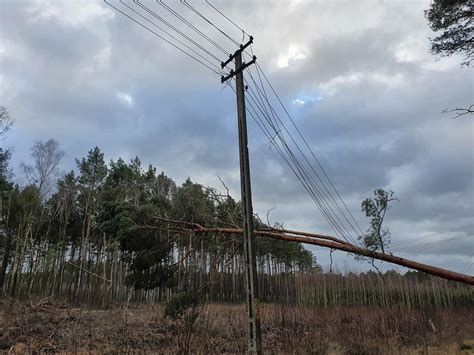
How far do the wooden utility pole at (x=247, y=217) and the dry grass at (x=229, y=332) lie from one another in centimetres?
84

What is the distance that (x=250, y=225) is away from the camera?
874 cm

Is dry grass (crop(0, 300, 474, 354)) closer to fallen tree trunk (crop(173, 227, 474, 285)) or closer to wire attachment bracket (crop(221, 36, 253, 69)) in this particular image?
fallen tree trunk (crop(173, 227, 474, 285))

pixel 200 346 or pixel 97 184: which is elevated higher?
pixel 97 184

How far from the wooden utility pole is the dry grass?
844 millimetres

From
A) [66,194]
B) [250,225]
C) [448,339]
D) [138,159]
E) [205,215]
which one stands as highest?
[138,159]

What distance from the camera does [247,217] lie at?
8742 mm

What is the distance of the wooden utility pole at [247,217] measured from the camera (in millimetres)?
8070

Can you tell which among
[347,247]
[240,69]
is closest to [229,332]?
[347,247]

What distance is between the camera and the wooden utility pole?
26.5 ft

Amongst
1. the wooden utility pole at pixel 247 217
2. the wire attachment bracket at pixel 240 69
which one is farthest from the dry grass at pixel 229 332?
the wire attachment bracket at pixel 240 69

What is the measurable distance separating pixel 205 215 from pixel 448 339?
11674 millimetres

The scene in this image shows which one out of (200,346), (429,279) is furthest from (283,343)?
(429,279)

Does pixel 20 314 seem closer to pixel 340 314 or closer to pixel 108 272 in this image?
pixel 340 314

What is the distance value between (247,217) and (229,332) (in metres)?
6.24
